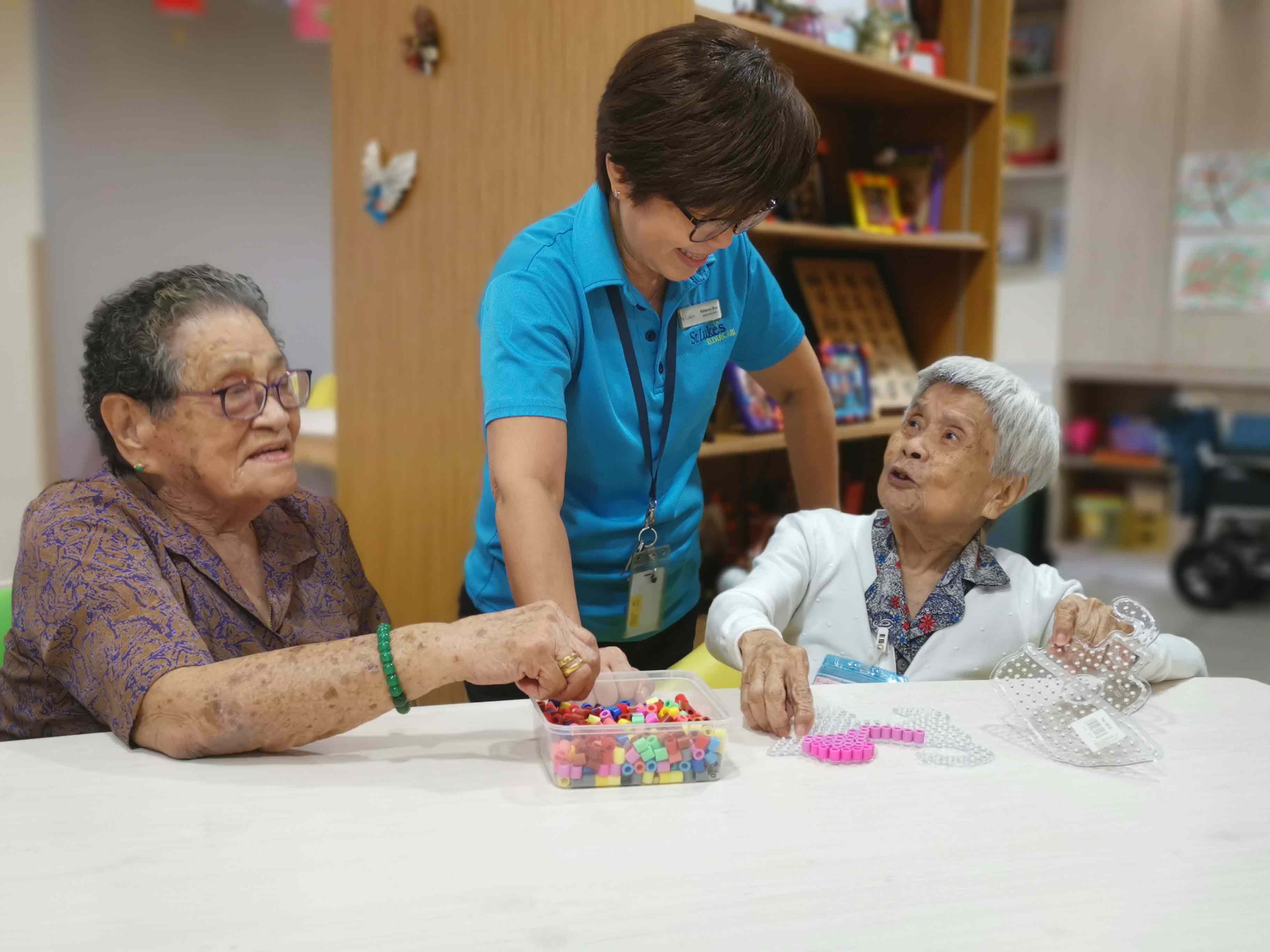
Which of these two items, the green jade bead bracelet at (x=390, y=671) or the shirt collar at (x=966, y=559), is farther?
the shirt collar at (x=966, y=559)

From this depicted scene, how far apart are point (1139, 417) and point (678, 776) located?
6.30 m

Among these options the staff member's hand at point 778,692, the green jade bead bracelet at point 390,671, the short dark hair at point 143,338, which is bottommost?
the staff member's hand at point 778,692

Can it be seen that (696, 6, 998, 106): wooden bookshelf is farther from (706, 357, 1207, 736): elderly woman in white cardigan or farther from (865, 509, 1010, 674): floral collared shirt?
(865, 509, 1010, 674): floral collared shirt

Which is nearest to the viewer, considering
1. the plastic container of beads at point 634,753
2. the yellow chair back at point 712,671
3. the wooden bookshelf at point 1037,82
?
the plastic container of beads at point 634,753

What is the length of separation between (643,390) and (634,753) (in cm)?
70

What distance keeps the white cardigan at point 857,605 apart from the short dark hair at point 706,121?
56cm

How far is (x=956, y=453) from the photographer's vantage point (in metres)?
1.79

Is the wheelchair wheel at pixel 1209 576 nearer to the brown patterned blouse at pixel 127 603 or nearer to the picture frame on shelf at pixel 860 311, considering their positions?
the picture frame on shelf at pixel 860 311

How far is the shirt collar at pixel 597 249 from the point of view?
5.59ft

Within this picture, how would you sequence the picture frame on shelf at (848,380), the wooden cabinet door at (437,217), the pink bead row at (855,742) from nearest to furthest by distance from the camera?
the pink bead row at (855,742)
the wooden cabinet door at (437,217)
the picture frame on shelf at (848,380)

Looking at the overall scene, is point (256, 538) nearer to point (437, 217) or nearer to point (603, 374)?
point (603, 374)

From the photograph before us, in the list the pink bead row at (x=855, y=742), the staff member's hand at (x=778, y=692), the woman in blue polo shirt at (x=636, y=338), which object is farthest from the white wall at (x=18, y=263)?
the pink bead row at (x=855, y=742)

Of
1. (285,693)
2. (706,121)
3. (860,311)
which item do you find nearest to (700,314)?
(706,121)

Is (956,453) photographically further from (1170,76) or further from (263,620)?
(1170,76)
